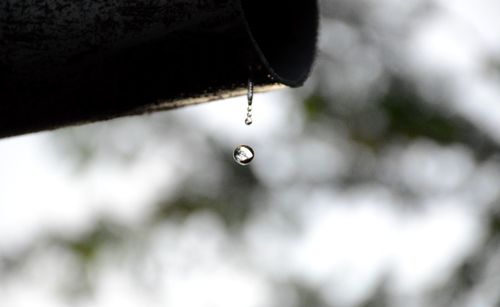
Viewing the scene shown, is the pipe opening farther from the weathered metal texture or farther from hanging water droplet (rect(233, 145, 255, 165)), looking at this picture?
hanging water droplet (rect(233, 145, 255, 165))

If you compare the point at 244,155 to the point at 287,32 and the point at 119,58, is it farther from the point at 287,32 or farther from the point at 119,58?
the point at 119,58

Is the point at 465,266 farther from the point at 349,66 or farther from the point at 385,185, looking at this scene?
the point at 349,66

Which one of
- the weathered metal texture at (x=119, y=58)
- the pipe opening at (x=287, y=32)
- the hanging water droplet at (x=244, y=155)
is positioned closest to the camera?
the weathered metal texture at (x=119, y=58)

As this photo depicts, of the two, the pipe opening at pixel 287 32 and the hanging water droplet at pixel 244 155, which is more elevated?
the hanging water droplet at pixel 244 155

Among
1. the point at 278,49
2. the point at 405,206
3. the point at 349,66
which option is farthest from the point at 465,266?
the point at 278,49

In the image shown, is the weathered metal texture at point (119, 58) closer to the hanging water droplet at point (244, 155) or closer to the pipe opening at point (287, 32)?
the pipe opening at point (287, 32)

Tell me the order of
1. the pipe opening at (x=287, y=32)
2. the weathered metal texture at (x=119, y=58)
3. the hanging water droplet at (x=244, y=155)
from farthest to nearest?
the hanging water droplet at (x=244, y=155), the pipe opening at (x=287, y=32), the weathered metal texture at (x=119, y=58)

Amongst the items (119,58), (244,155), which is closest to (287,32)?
(119,58)

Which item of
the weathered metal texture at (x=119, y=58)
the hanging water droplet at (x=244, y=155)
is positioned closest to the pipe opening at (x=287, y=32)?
the weathered metal texture at (x=119, y=58)
